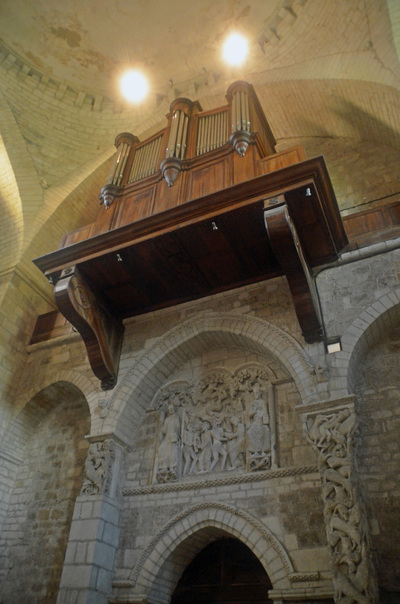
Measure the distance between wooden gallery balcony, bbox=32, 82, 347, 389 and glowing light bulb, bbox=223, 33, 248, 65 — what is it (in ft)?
8.48

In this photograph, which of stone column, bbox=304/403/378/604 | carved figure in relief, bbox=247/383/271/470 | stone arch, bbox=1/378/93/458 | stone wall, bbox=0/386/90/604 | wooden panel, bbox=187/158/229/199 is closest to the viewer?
stone column, bbox=304/403/378/604

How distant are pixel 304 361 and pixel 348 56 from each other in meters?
5.74

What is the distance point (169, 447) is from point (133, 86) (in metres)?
8.59

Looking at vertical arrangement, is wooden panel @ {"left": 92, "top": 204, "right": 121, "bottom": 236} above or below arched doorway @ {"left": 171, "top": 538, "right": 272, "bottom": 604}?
above

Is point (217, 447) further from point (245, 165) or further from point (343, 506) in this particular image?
point (245, 165)

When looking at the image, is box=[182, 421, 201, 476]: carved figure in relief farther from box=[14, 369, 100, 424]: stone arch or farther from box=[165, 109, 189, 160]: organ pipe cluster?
box=[165, 109, 189, 160]: organ pipe cluster

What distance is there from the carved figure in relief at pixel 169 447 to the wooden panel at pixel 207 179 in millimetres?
3152

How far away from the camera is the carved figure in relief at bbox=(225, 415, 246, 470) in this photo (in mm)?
6168

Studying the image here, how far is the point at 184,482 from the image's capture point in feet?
20.6

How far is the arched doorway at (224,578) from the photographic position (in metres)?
6.29

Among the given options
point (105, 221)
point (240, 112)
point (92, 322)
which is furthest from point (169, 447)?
point (240, 112)

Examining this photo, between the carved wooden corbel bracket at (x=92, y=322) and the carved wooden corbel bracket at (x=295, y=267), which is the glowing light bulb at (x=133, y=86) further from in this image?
the carved wooden corbel bracket at (x=295, y=267)

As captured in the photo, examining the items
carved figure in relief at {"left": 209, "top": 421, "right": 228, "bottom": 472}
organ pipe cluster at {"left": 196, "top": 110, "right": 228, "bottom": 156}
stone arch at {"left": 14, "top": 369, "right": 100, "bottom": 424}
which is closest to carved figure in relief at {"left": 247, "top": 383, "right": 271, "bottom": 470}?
carved figure in relief at {"left": 209, "top": 421, "right": 228, "bottom": 472}

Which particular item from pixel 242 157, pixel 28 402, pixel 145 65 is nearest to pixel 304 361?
pixel 242 157
